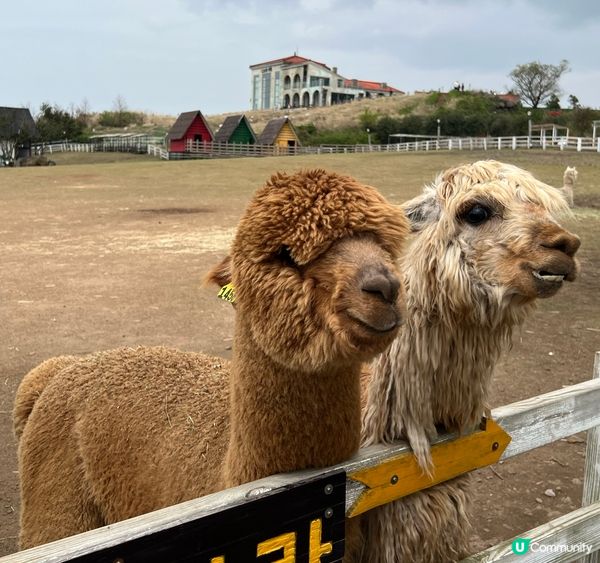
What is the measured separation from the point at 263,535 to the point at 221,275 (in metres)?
0.77

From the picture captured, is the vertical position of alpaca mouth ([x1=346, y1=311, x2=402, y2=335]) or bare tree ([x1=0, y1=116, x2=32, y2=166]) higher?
bare tree ([x1=0, y1=116, x2=32, y2=166])

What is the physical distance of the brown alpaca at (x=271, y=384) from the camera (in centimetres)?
146

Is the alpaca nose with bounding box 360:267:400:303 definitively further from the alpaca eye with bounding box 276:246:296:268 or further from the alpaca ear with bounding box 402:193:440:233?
the alpaca ear with bounding box 402:193:440:233

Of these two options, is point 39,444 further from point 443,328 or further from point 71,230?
point 71,230

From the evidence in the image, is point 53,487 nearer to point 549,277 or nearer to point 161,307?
point 549,277

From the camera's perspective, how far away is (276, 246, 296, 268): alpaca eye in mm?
1530

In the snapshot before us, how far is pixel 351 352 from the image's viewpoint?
1436mm

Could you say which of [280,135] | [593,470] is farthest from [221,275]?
[280,135]

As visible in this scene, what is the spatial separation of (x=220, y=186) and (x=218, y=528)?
23.9 metres

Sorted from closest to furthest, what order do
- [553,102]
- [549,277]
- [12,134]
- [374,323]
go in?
1. [374,323]
2. [549,277]
3. [12,134]
4. [553,102]

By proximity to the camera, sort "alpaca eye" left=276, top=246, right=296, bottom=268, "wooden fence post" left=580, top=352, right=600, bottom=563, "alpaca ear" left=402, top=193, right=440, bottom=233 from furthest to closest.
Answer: "wooden fence post" left=580, top=352, right=600, bottom=563 → "alpaca ear" left=402, top=193, right=440, bottom=233 → "alpaca eye" left=276, top=246, right=296, bottom=268

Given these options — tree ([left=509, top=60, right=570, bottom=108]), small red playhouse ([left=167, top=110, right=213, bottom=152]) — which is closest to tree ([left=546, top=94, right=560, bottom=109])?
tree ([left=509, top=60, right=570, bottom=108])

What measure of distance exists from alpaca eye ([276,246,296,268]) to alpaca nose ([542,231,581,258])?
88 cm

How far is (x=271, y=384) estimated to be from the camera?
66.4 inches
